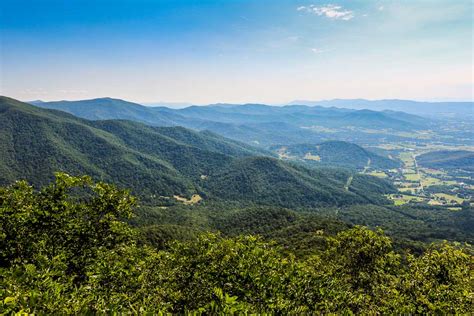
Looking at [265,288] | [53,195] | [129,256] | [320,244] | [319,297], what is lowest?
[320,244]

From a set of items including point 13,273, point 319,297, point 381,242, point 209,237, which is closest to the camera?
point 13,273

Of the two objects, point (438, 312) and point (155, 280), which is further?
point (155, 280)

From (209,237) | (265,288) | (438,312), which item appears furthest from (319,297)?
(209,237)

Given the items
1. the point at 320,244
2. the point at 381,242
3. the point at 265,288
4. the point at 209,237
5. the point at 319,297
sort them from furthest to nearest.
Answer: the point at 320,244 < the point at 381,242 < the point at 209,237 < the point at 319,297 < the point at 265,288

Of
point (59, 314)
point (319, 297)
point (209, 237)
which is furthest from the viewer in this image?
point (209, 237)

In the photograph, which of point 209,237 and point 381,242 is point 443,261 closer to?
point 381,242

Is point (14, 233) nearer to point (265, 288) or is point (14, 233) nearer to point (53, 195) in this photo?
point (53, 195)

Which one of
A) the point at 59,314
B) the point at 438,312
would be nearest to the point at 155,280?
the point at 59,314

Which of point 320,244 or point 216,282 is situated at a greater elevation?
point 216,282

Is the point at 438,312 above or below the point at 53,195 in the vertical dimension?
below
